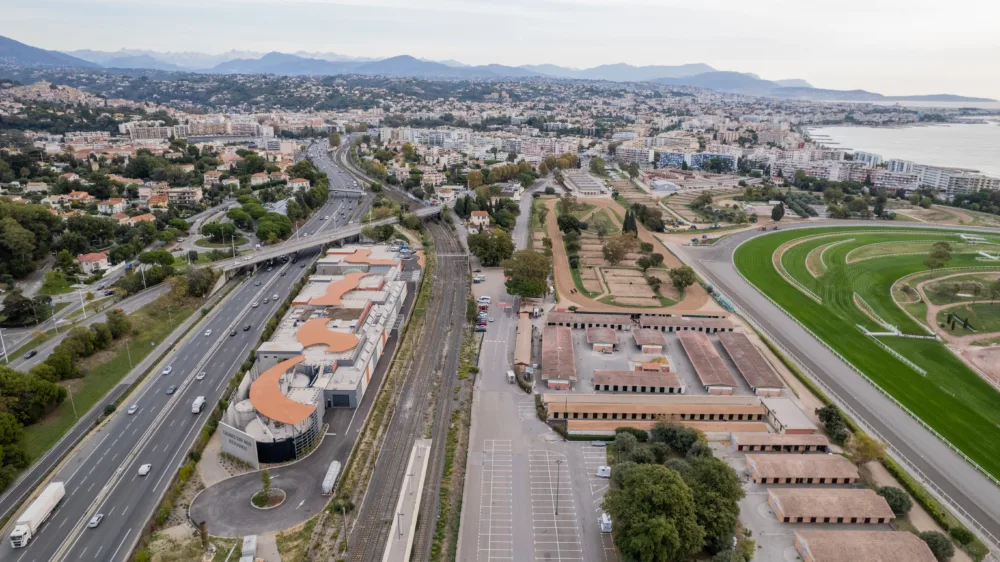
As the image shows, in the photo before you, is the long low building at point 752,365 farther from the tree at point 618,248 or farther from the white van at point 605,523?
the tree at point 618,248

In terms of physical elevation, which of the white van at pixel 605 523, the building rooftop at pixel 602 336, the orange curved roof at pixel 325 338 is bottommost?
the white van at pixel 605 523

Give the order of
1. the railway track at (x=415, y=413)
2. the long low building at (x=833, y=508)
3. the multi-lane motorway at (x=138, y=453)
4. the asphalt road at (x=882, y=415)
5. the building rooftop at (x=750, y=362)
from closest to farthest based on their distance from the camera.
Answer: the multi-lane motorway at (x=138, y=453), the railway track at (x=415, y=413), the long low building at (x=833, y=508), the asphalt road at (x=882, y=415), the building rooftop at (x=750, y=362)

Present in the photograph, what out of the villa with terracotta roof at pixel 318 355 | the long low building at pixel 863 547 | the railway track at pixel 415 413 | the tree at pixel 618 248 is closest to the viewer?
the long low building at pixel 863 547

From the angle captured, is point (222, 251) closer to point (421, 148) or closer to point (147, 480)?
point (147, 480)

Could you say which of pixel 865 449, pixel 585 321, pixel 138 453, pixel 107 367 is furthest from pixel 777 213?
pixel 138 453

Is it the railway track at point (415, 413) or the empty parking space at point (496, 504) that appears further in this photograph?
the railway track at point (415, 413)

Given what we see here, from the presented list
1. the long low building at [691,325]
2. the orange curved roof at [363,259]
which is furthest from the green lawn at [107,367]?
the long low building at [691,325]

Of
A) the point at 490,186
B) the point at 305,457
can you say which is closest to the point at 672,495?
the point at 305,457
